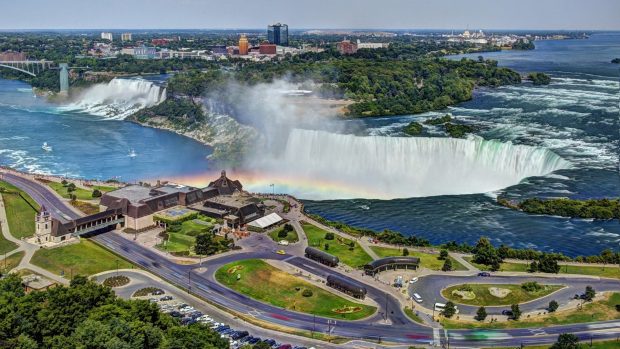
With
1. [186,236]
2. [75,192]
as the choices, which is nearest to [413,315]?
[186,236]

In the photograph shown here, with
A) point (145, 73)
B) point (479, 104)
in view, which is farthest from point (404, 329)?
point (145, 73)

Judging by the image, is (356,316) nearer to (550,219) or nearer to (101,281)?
(101,281)

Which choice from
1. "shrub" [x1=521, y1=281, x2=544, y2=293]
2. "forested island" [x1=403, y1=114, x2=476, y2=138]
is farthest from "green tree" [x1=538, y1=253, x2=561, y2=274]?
"forested island" [x1=403, y1=114, x2=476, y2=138]

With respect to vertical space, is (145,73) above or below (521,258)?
above

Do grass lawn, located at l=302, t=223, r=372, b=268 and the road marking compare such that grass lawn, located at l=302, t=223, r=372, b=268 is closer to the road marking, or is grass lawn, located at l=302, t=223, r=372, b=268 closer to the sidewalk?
the road marking

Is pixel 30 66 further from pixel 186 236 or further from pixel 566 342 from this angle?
pixel 566 342

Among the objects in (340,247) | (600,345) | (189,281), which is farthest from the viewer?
(340,247)
